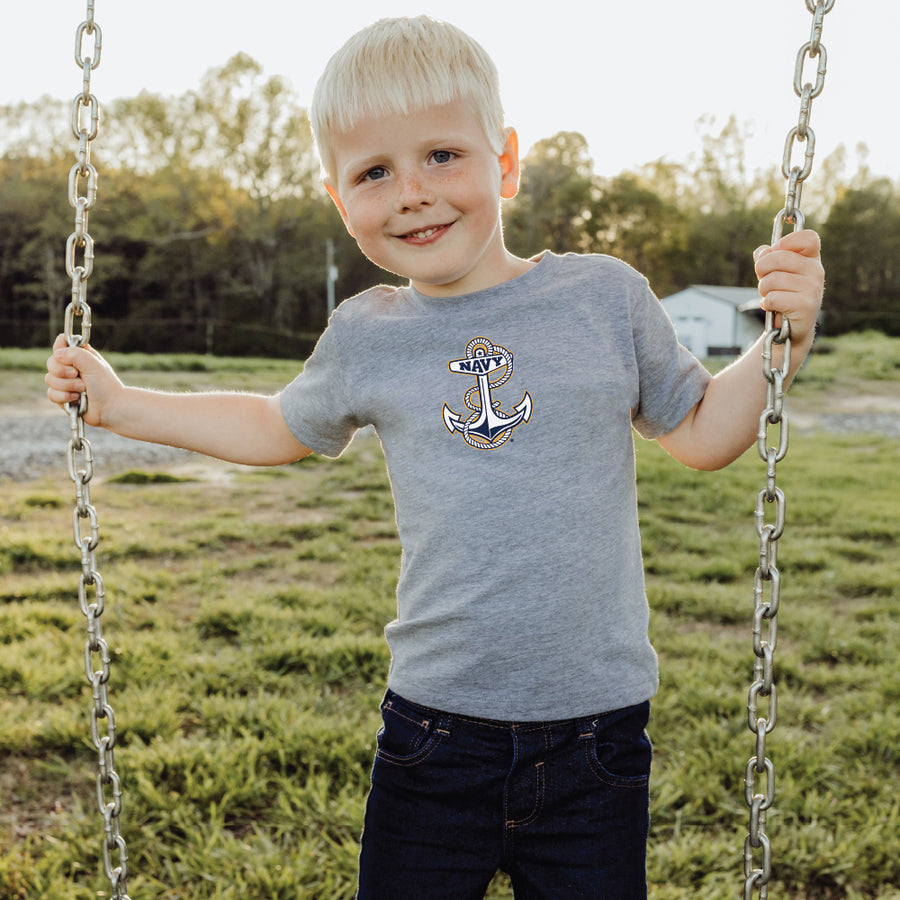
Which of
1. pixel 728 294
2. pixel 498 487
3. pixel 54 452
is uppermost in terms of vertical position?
pixel 728 294

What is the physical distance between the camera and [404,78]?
1.59m

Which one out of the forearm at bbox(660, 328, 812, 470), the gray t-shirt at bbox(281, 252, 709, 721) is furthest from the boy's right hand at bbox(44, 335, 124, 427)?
the forearm at bbox(660, 328, 812, 470)

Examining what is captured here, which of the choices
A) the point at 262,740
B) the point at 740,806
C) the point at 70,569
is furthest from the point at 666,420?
the point at 70,569

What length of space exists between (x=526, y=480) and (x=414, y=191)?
Answer: 51 centimetres

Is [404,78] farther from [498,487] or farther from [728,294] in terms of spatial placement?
[728,294]

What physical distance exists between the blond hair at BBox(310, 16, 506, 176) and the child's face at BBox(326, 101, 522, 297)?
0.06ft

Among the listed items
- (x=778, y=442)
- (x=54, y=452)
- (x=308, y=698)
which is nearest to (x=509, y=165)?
(x=778, y=442)

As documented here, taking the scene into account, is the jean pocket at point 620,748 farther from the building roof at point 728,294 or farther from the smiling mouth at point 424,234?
the building roof at point 728,294

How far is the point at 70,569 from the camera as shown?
5.15 m

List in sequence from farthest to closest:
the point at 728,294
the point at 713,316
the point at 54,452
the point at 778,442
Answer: the point at 728,294
the point at 713,316
the point at 54,452
the point at 778,442

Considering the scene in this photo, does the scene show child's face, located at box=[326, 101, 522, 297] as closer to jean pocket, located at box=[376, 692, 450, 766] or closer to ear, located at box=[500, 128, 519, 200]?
ear, located at box=[500, 128, 519, 200]

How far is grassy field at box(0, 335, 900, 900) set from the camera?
2.55 metres

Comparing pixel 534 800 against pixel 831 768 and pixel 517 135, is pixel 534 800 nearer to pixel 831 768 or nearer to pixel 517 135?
pixel 517 135

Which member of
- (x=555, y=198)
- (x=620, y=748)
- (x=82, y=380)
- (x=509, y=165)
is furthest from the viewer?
(x=555, y=198)
